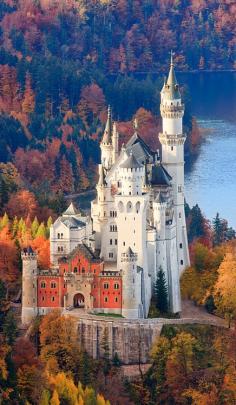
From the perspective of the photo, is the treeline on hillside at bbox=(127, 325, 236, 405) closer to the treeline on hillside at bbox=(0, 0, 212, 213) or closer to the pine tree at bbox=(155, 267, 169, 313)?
the pine tree at bbox=(155, 267, 169, 313)

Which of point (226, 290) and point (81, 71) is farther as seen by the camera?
point (81, 71)

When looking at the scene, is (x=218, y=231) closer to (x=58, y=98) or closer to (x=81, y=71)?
(x=58, y=98)

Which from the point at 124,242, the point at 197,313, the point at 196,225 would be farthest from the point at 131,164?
the point at 196,225

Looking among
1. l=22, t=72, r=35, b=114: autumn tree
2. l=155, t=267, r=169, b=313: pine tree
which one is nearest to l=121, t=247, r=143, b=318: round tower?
l=155, t=267, r=169, b=313: pine tree

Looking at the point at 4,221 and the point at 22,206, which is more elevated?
the point at 22,206

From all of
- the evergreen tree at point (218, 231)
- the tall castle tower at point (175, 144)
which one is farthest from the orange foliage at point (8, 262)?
the evergreen tree at point (218, 231)

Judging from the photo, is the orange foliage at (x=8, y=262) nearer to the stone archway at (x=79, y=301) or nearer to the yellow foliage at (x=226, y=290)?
the stone archway at (x=79, y=301)
